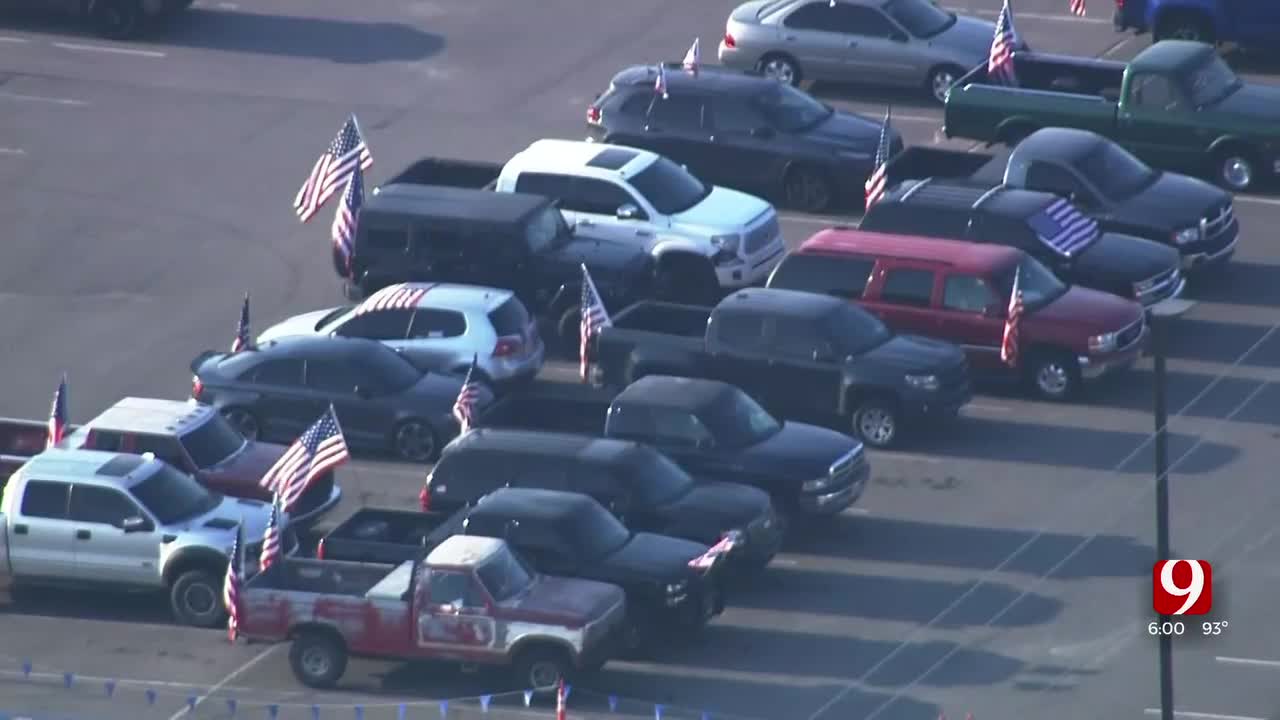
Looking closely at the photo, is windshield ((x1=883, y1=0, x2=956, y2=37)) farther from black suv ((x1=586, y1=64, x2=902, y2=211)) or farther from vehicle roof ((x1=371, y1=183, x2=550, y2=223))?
vehicle roof ((x1=371, y1=183, x2=550, y2=223))

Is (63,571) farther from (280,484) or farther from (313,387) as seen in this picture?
(313,387)

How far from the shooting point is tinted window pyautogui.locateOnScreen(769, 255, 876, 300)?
3588 centimetres

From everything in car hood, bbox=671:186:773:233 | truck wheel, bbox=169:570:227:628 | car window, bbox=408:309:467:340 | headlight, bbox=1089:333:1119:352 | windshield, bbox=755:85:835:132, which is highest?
windshield, bbox=755:85:835:132

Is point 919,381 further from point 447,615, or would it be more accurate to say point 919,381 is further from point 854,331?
point 447,615

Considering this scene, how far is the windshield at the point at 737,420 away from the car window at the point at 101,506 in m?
5.83

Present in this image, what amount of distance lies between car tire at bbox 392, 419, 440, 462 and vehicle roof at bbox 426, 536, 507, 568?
4.99 metres

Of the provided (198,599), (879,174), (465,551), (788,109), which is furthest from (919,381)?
(198,599)

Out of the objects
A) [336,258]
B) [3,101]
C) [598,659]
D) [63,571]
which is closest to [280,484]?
Result: [63,571]

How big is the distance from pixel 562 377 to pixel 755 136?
5.90m

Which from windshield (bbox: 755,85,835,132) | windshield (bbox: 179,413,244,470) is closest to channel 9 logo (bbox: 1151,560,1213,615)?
windshield (bbox: 179,413,244,470)

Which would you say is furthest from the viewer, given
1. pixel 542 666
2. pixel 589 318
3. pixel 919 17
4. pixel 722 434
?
pixel 919 17

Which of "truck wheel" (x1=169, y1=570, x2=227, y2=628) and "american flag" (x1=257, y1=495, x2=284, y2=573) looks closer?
"american flag" (x1=257, y1=495, x2=284, y2=573)

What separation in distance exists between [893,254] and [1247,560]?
661 cm

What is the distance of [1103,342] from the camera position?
34969 mm
